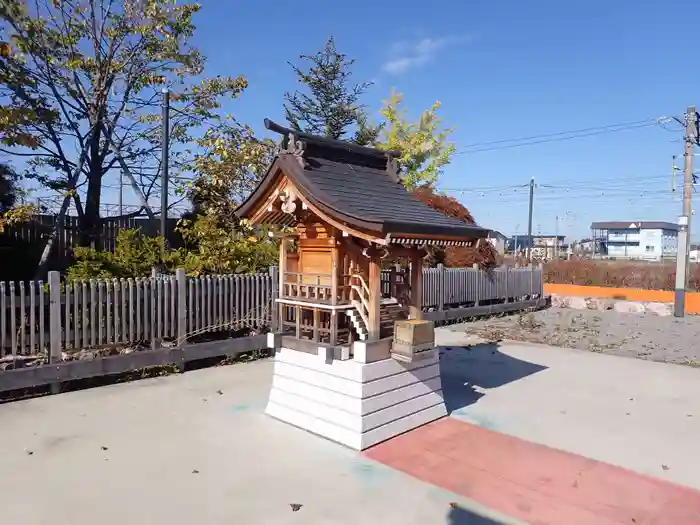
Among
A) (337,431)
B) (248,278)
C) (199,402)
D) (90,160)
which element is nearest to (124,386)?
(199,402)

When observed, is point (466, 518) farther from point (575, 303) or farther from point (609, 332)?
point (575, 303)

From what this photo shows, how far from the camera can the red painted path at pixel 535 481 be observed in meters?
3.98

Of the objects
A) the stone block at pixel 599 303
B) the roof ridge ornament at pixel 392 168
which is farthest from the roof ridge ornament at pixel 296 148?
the stone block at pixel 599 303

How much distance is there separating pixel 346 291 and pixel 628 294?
1593 centimetres

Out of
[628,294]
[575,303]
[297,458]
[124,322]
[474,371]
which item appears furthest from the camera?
[628,294]

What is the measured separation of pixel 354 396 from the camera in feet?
17.3

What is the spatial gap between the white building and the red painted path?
230 ft

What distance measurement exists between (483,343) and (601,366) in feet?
8.83

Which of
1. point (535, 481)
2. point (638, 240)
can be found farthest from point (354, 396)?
point (638, 240)

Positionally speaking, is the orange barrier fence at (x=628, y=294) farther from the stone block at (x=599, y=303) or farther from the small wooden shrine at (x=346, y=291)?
the small wooden shrine at (x=346, y=291)

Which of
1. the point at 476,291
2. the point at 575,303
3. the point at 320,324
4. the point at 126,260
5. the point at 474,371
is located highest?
the point at 126,260

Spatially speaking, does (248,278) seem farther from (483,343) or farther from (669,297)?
(669,297)

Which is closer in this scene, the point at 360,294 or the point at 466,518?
the point at 466,518

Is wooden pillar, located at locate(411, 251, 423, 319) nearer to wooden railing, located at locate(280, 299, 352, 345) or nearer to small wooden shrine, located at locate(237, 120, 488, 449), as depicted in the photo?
small wooden shrine, located at locate(237, 120, 488, 449)
